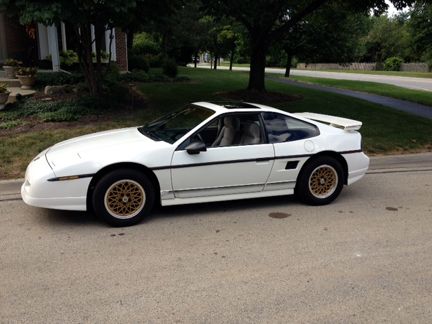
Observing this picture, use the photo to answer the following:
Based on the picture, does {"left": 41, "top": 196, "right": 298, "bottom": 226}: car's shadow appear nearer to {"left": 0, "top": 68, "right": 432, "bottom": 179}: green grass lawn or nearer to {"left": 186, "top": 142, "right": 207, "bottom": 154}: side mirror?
{"left": 186, "top": 142, "right": 207, "bottom": 154}: side mirror

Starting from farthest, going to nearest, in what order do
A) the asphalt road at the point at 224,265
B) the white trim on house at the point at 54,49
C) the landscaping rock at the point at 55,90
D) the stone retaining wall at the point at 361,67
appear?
the stone retaining wall at the point at 361,67, the white trim on house at the point at 54,49, the landscaping rock at the point at 55,90, the asphalt road at the point at 224,265

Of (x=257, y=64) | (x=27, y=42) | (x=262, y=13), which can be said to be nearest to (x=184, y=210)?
(x=262, y=13)

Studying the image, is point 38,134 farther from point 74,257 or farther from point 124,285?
point 124,285

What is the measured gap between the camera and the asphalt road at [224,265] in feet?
11.5

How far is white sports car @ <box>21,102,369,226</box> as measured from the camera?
500cm

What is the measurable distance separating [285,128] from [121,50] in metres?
17.8

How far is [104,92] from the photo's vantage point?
12211mm

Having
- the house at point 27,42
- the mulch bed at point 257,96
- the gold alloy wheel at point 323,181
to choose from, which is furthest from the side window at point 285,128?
the house at point 27,42

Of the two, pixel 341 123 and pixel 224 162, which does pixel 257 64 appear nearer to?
pixel 341 123

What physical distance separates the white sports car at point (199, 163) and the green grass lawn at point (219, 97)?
8.48ft

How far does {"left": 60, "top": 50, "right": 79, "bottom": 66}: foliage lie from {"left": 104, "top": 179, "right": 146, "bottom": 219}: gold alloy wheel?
15.3 metres

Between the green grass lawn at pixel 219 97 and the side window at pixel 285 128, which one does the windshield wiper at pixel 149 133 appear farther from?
the green grass lawn at pixel 219 97

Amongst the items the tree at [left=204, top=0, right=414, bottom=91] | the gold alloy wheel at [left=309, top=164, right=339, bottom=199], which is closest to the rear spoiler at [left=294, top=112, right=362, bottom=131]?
the gold alloy wheel at [left=309, top=164, right=339, bottom=199]

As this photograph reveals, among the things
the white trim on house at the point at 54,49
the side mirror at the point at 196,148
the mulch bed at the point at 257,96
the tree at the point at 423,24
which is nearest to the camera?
the side mirror at the point at 196,148
